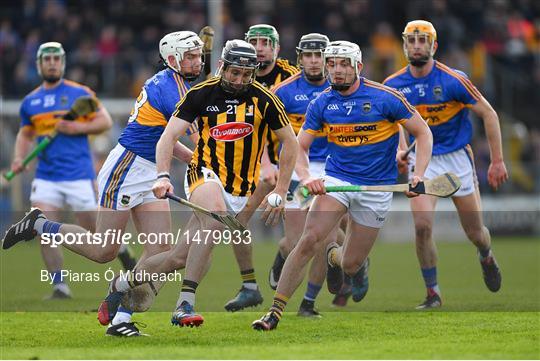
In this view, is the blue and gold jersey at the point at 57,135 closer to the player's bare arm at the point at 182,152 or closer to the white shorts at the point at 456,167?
the player's bare arm at the point at 182,152

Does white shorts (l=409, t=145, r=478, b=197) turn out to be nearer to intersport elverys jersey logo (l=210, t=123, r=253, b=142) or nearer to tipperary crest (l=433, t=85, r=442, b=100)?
tipperary crest (l=433, t=85, r=442, b=100)

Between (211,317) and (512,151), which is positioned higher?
(211,317)

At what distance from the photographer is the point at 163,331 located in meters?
9.32

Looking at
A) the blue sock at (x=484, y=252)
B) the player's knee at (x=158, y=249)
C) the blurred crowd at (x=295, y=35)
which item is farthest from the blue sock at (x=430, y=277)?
the blurred crowd at (x=295, y=35)

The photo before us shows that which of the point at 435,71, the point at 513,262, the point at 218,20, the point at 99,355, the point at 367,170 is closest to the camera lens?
the point at 99,355

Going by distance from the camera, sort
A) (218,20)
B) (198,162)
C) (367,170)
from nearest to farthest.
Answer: (198,162) < (367,170) < (218,20)

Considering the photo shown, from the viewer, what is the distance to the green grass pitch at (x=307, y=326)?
7.93 m

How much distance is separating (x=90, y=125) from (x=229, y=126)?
12.5ft

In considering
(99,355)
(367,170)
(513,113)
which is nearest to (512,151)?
(513,113)

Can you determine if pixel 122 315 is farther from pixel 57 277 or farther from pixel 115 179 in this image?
pixel 57 277

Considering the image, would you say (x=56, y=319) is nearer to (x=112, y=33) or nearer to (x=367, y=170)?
(x=367, y=170)

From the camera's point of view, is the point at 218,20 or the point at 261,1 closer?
the point at 218,20

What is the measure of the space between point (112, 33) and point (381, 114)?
1513cm

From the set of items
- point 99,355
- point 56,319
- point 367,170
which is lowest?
point 56,319
